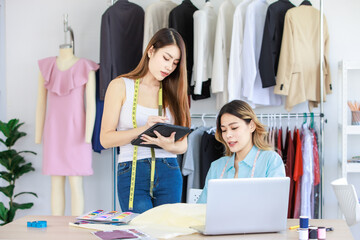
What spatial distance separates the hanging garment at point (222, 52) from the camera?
4164mm

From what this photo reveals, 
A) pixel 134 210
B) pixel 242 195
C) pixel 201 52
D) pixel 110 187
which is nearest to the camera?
pixel 242 195

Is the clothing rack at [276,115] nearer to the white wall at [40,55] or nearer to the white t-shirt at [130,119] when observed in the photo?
the white wall at [40,55]

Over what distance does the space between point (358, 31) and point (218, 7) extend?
4.11ft

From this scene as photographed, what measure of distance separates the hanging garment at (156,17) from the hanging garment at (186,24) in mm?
129

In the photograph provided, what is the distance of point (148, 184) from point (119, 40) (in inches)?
85.5

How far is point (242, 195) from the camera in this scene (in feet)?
5.89

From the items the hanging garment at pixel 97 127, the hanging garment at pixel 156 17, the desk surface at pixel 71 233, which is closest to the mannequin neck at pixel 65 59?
the hanging garment at pixel 97 127

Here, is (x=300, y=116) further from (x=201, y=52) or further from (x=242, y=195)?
(x=242, y=195)

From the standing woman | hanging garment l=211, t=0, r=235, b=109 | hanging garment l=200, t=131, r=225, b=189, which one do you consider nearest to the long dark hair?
the standing woman

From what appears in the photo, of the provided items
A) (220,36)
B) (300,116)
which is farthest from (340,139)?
(220,36)

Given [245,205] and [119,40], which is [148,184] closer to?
[245,205]

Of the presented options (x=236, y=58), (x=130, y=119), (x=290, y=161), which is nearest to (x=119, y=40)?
(x=236, y=58)

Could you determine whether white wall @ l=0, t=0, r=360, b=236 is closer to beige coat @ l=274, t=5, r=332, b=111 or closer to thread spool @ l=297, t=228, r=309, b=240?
beige coat @ l=274, t=5, r=332, b=111

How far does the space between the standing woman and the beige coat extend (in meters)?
1.82
